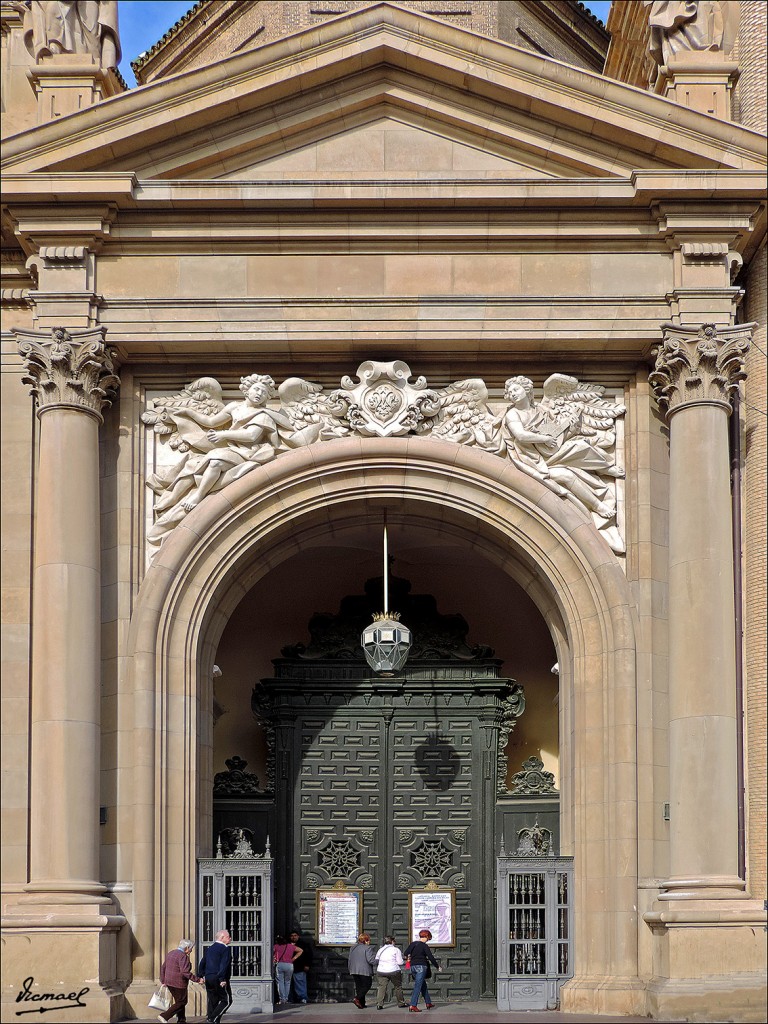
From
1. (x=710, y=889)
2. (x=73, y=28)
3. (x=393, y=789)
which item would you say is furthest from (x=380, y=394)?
(x=710, y=889)

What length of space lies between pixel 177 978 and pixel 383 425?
286 inches

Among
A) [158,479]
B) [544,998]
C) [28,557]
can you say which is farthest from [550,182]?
[544,998]

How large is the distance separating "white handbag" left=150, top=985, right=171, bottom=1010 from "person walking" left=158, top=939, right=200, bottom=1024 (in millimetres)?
58

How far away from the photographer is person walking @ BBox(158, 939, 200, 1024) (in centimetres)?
2130

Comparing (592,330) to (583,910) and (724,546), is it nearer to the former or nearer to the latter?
(724,546)

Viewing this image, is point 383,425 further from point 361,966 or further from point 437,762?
point 361,966

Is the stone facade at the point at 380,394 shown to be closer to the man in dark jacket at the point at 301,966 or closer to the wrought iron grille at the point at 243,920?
the wrought iron grille at the point at 243,920

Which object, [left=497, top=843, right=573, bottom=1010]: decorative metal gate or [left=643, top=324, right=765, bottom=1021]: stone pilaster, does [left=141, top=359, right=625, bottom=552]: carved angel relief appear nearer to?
[left=643, top=324, right=765, bottom=1021]: stone pilaster

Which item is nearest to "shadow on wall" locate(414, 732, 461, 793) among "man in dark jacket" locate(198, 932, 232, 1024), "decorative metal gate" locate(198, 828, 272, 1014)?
"decorative metal gate" locate(198, 828, 272, 1014)

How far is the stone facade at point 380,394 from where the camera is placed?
22.7 m

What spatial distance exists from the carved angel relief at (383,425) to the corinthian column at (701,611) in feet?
3.43

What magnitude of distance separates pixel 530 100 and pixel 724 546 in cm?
607

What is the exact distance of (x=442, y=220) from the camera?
2362 cm

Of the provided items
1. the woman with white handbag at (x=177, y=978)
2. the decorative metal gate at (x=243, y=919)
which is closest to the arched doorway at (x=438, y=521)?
the decorative metal gate at (x=243, y=919)
